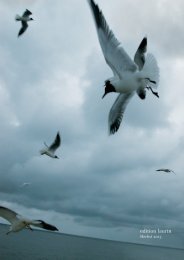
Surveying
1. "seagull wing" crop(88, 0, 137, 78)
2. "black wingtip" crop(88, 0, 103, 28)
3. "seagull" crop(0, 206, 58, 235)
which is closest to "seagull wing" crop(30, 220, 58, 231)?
"seagull" crop(0, 206, 58, 235)

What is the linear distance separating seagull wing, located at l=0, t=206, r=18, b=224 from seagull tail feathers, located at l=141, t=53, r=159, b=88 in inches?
193

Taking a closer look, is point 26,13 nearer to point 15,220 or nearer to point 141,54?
point 141,54

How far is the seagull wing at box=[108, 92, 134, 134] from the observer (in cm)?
1427

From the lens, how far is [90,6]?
39.6 ft

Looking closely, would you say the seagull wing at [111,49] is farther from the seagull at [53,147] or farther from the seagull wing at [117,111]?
the seagull at [53,147]

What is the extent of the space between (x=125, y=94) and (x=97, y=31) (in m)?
2.35

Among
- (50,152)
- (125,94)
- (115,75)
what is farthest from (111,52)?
(50,152)

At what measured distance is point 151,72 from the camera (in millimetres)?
12922

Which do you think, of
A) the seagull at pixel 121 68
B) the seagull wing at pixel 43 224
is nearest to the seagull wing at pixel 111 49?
the seagull at pixel 121 68

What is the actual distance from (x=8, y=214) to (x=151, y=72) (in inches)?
210

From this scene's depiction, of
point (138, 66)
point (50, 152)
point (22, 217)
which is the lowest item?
point (22, 217)

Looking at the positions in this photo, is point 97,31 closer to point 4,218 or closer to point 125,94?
point 125,94

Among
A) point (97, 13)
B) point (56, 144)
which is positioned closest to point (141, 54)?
point (97, 13)

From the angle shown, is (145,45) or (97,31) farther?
(145,45)
